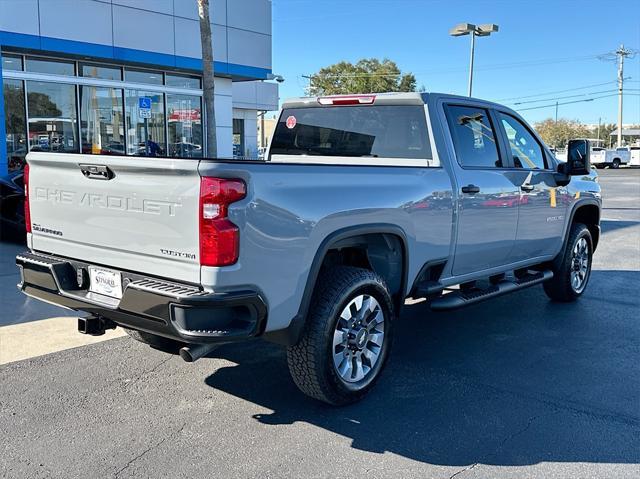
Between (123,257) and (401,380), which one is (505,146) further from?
(123,257)

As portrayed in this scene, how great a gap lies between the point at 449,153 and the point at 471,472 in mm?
2547

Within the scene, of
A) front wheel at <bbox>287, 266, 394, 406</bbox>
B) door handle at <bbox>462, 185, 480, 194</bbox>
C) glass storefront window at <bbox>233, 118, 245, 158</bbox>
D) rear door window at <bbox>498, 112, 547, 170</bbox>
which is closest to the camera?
front wheel at <bbox>287, 266, 394, 406</bbox>

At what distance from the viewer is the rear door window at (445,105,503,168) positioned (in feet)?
17.0

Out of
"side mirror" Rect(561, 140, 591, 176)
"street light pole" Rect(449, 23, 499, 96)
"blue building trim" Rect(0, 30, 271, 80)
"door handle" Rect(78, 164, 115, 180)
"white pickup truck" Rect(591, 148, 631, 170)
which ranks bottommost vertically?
"door handle" Rect(78, 164, 115, 180)

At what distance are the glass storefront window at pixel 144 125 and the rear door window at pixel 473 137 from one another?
502 inches

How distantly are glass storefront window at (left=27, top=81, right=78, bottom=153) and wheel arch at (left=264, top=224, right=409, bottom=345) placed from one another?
11.8m

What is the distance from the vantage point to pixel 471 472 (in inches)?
132

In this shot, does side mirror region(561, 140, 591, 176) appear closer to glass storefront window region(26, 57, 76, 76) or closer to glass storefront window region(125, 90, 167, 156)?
glass storefront window region(26, 57, 76, 76)

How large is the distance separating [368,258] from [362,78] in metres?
58.3

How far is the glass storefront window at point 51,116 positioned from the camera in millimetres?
14383

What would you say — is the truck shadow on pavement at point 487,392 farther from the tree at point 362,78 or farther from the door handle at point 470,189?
the tree at point 362,78

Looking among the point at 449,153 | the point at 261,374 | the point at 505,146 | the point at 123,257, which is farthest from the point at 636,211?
the point at 123,257

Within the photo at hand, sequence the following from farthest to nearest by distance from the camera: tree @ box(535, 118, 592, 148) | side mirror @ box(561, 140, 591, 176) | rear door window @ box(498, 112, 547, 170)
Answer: tree @ box(535, 118, 592, 148) → side mirror @ box(561, 140, 591, 176) → rear door window @ box(498, 112, 547, 170)

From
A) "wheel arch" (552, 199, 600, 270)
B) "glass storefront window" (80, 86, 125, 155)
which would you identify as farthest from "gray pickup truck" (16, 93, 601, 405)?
"glass storefront window" (80, 86, 125, 155)
